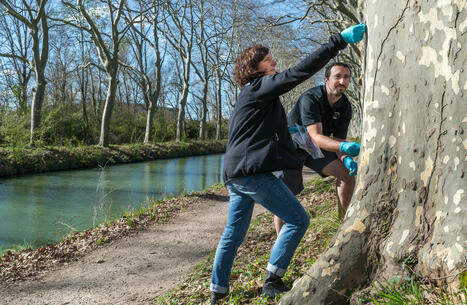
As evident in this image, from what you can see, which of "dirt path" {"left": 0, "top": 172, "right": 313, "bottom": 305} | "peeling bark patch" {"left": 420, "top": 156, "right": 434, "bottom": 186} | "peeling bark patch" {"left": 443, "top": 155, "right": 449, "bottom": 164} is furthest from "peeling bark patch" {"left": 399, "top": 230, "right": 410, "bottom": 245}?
"dirt path" {"left": 0, "top": 172, "right": 313, "bottom": 305}

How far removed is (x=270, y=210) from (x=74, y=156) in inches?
648

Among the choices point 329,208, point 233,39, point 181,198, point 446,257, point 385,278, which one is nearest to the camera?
point 446,257

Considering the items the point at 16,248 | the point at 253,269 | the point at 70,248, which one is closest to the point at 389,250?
the point at 253,269

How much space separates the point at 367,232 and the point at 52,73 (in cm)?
3638

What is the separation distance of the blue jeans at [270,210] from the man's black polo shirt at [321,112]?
0.96 m

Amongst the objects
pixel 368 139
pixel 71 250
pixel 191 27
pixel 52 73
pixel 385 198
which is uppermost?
pixel 191 27

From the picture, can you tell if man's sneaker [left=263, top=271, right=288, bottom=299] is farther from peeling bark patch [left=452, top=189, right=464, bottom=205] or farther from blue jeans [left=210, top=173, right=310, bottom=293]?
peeling bark patch [left=452, top=189, right=464, bottom=205]

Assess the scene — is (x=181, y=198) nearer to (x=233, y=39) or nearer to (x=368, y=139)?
(x=368, y=139)

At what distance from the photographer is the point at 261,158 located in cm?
275

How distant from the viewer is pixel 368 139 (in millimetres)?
2732

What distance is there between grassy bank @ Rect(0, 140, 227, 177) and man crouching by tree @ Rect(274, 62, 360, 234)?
9.42 metres

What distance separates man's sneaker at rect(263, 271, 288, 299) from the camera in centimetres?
301

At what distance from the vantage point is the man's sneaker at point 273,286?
301 centimetres

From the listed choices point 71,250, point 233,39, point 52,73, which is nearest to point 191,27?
point 233,39
